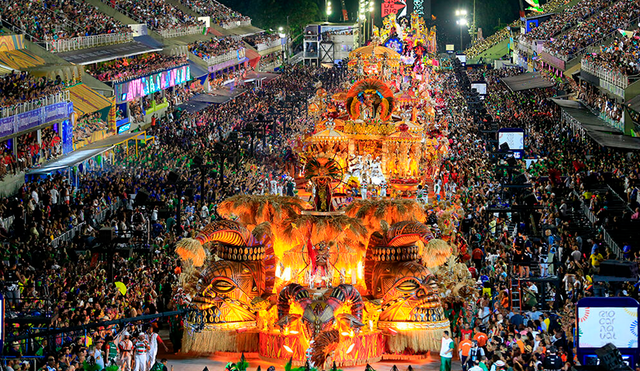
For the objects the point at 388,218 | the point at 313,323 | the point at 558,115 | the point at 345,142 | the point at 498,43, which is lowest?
the point at 313,323

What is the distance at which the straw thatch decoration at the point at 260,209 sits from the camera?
2103 centimetres

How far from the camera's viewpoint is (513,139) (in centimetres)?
3997

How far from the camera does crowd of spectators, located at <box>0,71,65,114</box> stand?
32.2m

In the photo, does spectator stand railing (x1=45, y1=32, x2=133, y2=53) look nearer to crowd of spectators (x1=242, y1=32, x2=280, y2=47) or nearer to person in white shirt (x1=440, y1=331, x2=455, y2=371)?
person in white shirt (x1=440, y1=331, x2=455, y2=371)

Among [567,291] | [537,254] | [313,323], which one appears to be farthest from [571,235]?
[313,323]

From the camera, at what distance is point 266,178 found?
37.1 m

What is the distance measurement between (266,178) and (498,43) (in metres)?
92.3

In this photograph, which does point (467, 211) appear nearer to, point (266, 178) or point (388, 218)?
point (266, 178)

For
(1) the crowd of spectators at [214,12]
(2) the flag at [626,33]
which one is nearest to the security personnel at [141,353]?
(2) the flag at [626,33]

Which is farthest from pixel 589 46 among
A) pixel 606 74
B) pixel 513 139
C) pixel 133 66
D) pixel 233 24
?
pixel 233 24

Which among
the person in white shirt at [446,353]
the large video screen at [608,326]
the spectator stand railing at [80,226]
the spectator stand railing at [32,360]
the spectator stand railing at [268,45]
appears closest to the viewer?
the large video screen at [608,326]

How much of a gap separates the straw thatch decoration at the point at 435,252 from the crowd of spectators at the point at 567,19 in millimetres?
59328

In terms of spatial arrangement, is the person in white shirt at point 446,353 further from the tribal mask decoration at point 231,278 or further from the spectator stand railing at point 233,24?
the spectator stand railing at point 233,24

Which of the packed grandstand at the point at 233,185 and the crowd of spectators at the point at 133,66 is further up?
the crowd of spectators at the point at 133,66
